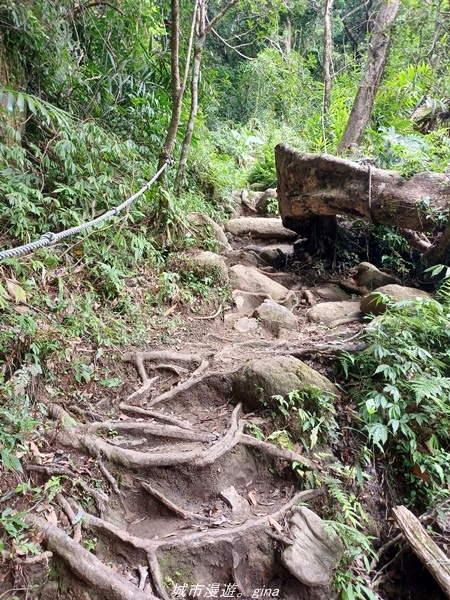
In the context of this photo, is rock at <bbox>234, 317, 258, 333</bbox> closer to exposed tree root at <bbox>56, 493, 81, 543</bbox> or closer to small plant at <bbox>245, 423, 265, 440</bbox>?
small plant at <bbox>245, 423, 265, 440</bbox>

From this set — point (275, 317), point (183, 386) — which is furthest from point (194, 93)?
point (183, 386)

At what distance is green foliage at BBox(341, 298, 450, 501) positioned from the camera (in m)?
2.84

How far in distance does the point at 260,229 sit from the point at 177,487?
538 centimetres

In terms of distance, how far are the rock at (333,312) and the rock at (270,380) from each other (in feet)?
4.78

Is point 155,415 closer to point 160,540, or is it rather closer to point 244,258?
point 160,540

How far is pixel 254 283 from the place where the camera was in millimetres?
5367

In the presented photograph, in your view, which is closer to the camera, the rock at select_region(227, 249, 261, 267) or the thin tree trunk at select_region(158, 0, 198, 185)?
the thin tree trunk at select_region(158, 0, 198, 185)

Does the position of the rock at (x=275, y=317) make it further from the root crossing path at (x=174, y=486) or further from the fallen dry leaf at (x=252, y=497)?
the fallen dry leaf at (x=252, y=497)

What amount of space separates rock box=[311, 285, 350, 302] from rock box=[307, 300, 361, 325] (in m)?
0.50

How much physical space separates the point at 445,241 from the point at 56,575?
4885mm

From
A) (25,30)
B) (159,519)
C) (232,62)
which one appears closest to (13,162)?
(25,30)

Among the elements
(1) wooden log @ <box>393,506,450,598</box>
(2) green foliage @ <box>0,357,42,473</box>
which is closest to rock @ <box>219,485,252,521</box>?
A: (1) wooden log @ <box>393,506,450,598</box>

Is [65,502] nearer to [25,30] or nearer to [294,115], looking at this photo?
[25,30]

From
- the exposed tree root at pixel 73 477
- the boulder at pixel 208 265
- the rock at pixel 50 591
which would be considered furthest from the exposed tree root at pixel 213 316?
the rock at pixel 50 591
